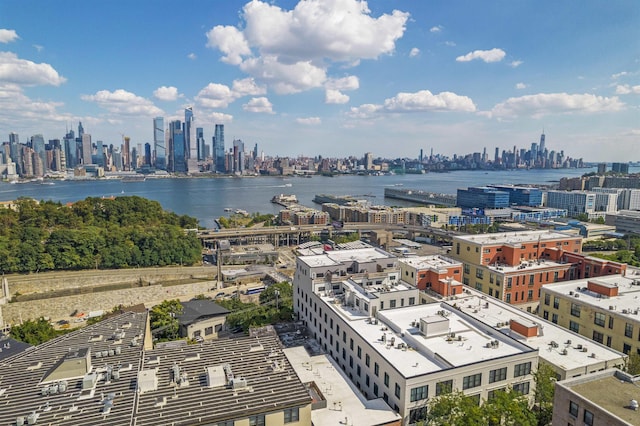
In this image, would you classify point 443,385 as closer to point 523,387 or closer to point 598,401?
point 523,387

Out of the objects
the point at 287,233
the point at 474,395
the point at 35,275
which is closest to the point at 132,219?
the point at 35,275

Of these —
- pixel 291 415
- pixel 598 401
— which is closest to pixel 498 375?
pixel 598 401

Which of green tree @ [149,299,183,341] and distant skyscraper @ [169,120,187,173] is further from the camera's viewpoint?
distant skyscraper @ [169,120,187,173]

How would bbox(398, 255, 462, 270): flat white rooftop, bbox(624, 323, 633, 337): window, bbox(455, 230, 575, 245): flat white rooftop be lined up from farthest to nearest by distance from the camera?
bbox(455, 230, 575, 245): flat white rooftop, bbox(398, 255, 462, 270): flat white rooftop, bbox(624, 323, 633, 337): window

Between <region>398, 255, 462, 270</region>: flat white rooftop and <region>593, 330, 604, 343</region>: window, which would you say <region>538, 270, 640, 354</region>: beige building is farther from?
<region>398, 255, 462, 270</region>: flat white rooftop

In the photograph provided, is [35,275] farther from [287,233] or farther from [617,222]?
[617,222]

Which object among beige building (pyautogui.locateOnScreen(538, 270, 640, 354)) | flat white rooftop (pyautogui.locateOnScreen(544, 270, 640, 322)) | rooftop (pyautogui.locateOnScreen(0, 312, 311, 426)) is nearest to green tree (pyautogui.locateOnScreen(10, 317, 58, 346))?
rooftop (pyautogui.locateOnScreen(0, 312, 311, 426))
